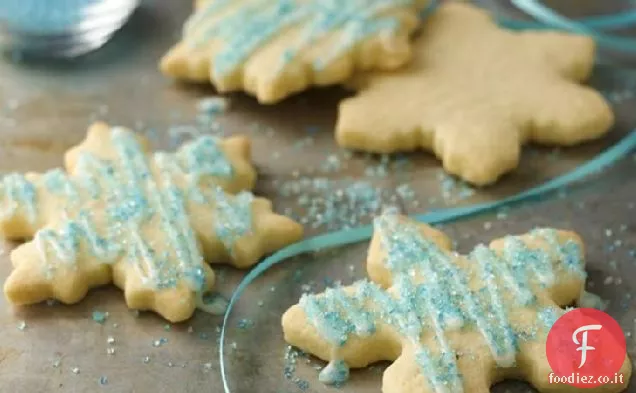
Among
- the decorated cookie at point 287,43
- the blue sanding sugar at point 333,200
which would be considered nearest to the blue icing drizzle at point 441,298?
the blue sanding sugar at point 333,200

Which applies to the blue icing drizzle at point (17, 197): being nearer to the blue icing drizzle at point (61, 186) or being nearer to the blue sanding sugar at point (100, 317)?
the blue icing drizzle at point (61, 186)

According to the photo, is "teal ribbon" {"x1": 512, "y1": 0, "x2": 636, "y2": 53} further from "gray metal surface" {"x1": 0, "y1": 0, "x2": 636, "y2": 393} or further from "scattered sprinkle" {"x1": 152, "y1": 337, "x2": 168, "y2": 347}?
"scattered sprinkle" {"x1": 152, "y1": 337, "x2": 168, "y2": 347}

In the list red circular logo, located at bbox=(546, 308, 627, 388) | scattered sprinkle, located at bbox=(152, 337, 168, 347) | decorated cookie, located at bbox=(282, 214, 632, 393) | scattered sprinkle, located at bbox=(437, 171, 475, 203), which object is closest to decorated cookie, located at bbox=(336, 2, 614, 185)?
scattered sprinkle, located at bbox=(437, 171, 475, 203)

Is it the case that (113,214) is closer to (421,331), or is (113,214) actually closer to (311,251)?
(311,251)

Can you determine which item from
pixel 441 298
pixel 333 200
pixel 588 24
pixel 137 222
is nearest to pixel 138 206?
pixel 137 222

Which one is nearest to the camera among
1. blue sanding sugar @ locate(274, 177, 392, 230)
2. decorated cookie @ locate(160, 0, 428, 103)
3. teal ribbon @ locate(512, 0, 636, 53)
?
blue sanding sugar @ locate(274, 177, 392, 230)
